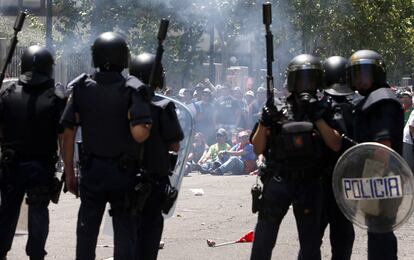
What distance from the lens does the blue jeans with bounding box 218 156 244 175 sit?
1747cm

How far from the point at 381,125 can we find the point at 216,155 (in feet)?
38.4

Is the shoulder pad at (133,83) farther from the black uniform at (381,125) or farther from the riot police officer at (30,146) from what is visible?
the black uniform at (381,125)

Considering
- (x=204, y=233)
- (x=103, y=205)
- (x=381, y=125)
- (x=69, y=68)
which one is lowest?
(x=204, y=233)

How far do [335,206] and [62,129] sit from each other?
1.93m

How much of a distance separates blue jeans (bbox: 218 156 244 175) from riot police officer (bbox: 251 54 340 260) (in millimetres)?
10776

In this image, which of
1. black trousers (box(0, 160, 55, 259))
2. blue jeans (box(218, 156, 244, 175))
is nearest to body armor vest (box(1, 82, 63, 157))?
black trousers (box(0, 160, 55, 259))

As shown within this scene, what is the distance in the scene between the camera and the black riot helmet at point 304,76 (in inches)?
261

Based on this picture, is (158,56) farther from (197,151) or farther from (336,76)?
(197,151)

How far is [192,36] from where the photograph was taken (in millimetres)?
21516

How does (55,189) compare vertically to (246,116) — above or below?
above

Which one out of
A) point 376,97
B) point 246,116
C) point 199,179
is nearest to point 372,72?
point 376,97

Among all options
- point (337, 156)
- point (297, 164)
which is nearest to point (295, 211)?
point (297, 164)

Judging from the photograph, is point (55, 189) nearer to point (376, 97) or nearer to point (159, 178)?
point (159, 178)

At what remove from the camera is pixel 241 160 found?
17.5 m
